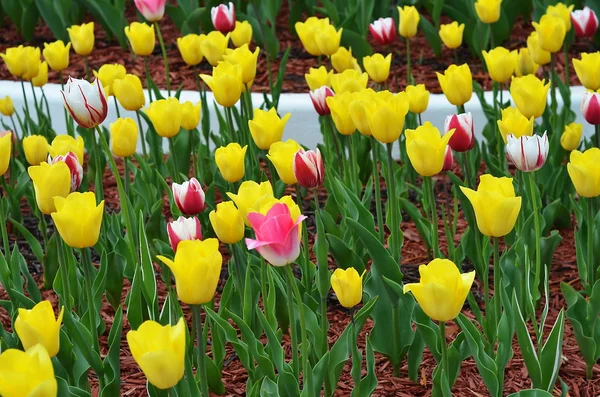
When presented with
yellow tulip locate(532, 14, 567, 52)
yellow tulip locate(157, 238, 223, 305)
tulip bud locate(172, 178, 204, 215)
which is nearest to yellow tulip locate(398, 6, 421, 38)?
yellow tulip locate(532, 14, 567, 52)

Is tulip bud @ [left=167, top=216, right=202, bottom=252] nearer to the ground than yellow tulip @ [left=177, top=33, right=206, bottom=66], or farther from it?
nearer to the ground

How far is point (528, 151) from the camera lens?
2074 millimetres

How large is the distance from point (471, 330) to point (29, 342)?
0.87 metres

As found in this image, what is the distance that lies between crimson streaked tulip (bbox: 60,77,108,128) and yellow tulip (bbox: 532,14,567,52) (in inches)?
59.3

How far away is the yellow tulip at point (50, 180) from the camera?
6.50 ft

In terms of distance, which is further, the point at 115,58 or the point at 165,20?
the point at 165,20

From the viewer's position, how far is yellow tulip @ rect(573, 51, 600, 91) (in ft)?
8.92

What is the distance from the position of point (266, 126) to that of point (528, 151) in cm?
72

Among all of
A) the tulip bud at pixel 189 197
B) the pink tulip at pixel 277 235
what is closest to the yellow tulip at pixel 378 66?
the tulip bud at pixel 189 197

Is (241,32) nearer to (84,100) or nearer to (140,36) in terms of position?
(140,36)

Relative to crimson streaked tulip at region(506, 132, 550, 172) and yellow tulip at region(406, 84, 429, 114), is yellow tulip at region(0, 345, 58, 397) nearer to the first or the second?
crimson streaked tulip at region(506, 132, 550, 172)

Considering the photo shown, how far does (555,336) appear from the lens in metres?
1.92

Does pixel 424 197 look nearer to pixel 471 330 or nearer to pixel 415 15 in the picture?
pixel 415 15

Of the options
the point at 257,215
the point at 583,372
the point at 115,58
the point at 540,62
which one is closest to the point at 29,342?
the point at 257,215
